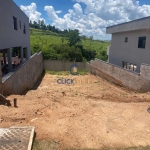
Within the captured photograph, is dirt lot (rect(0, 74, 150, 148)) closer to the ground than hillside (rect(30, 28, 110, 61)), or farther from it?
closer to the ground

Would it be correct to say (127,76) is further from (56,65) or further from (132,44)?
(56,65)

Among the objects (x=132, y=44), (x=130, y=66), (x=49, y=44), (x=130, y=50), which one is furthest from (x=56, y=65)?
(x=132, y=44)

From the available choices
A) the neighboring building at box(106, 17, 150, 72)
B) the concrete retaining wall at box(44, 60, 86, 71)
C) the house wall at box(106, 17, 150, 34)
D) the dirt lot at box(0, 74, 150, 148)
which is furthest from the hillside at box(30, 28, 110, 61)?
the dirt lot at box(0, 74, 150, 148)

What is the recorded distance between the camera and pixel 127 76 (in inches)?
484

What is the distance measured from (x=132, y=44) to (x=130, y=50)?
0.63 meters

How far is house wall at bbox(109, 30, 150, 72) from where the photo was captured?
12830mm

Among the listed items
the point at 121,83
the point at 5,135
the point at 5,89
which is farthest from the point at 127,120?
the point at 121,83

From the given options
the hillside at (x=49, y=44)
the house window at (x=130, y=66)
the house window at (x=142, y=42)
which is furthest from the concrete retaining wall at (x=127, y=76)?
the hillside at (x=49, y=44)

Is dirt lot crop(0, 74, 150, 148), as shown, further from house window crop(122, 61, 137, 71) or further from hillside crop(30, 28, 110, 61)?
hillside crop(30, 28, 110, 61)

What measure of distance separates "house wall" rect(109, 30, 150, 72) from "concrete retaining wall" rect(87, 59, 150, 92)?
1888 millimetres

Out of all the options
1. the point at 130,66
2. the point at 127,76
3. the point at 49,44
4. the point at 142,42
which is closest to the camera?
the point at 127,76

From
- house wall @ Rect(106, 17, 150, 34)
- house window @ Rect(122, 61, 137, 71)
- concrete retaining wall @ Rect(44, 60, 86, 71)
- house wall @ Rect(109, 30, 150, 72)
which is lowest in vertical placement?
concrete retaining wall @ Rect(44, 60, 86, 71)

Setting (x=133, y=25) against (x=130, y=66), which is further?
(x=130, y=66)

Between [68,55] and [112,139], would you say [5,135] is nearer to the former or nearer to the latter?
[112,139]
